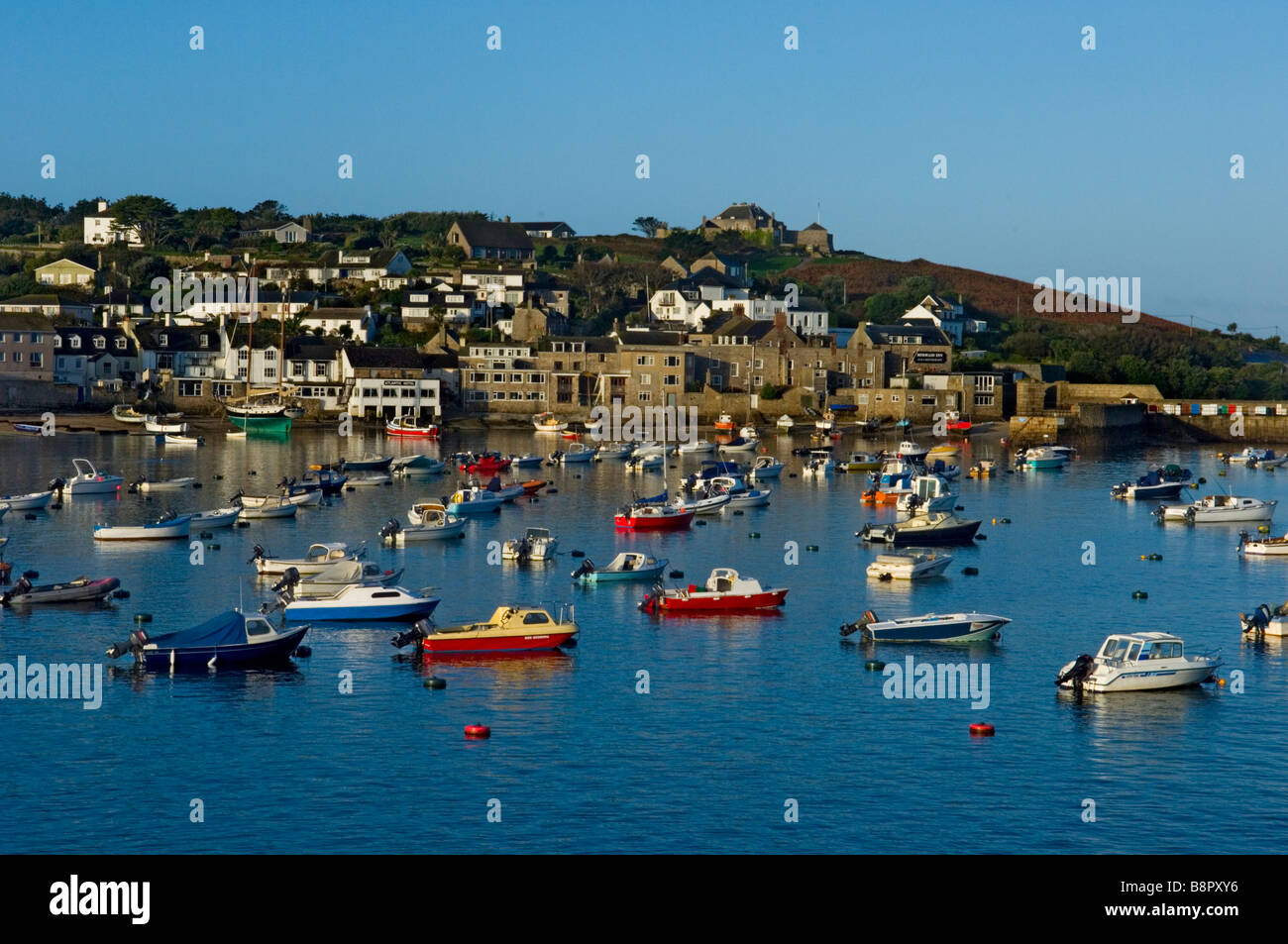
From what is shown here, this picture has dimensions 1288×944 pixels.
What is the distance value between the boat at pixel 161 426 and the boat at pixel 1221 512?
6415 centimetres

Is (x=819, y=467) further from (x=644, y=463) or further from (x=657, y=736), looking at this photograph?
(x=657, y=736)

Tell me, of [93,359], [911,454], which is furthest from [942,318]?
[93,359]

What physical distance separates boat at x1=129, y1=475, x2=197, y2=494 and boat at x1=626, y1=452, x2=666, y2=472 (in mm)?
25881

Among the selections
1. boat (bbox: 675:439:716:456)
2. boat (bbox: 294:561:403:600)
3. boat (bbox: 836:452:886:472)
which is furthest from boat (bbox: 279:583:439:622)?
boat (bbox: 675:439:716:456)

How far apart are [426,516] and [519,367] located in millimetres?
60311

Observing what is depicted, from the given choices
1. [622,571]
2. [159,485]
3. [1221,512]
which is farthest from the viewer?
[159,485]

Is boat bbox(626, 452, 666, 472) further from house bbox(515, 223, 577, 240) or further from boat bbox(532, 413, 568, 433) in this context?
house bbox(515, 223, 577, 240)

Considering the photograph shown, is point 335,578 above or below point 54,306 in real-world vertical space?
below

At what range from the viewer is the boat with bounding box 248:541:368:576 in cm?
4525

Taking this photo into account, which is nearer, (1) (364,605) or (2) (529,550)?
(1) (364,605)

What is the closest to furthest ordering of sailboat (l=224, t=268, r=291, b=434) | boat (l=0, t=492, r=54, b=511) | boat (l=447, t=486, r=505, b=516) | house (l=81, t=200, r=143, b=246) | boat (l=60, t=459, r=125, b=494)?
boat (l=0, t=492, r=54, b=511) → boat (l=447, t=486, r=505, b=516) → boat (l=60, t=459, r=125, b=494) → sailboat (l=224, t=268, r=291, b=434) → house (l=81, t=200, r=143, b=246)

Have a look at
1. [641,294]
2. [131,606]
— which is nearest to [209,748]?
[131,606]

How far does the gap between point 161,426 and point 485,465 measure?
3143 centimetres

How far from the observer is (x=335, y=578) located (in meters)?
43.4
